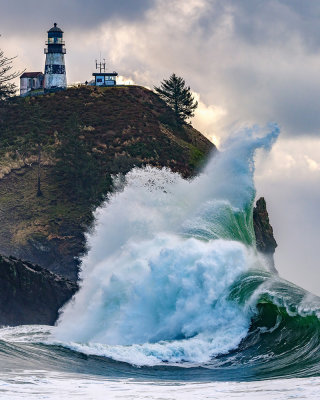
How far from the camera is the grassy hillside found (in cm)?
6187

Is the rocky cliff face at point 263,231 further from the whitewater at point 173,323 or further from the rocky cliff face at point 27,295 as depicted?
the whitewater at point 173,323

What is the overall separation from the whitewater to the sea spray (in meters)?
0.05

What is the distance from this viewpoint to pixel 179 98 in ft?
285

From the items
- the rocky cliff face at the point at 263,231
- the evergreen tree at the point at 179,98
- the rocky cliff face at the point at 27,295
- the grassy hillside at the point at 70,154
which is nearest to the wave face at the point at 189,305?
the rocky cliff face at the point at 27,295

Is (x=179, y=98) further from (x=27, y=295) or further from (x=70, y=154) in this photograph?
(x=27, y=295)

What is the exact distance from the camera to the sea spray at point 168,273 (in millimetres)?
29109

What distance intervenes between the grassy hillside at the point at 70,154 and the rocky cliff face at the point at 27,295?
12.8 metres

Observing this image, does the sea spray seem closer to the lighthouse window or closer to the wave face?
the wave face

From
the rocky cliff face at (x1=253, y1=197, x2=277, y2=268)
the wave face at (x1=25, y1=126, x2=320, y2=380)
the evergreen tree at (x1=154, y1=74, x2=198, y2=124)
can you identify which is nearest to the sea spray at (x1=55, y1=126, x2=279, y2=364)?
the wave face at (x1=25, y1=126, x2=320, y2=380)

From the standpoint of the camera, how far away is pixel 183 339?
29000 mm

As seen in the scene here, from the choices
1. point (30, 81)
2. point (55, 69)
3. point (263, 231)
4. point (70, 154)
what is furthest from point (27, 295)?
point (30, 81)

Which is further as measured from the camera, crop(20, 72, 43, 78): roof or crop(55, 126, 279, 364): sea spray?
crop(20, 72, 43, 78): roof

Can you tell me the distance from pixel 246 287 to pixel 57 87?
6490 cm

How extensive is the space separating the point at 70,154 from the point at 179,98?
17.9 meters
